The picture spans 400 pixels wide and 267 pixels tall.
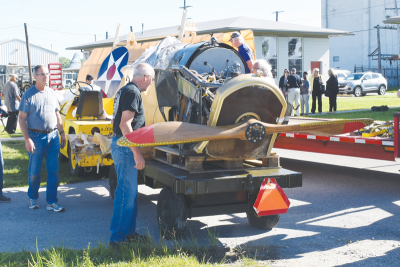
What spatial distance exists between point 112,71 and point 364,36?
47.5 metres

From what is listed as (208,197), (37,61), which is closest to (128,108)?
(208,197)

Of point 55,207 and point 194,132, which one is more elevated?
point 194,132

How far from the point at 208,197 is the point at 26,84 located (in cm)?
3211

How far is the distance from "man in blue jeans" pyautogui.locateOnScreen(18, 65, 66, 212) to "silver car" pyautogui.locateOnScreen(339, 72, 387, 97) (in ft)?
98.4

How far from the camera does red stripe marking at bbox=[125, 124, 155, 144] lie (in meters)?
4.15

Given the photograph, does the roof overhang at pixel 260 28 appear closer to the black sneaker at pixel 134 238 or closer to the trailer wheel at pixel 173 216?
the trailer wheel at pixel 173 216

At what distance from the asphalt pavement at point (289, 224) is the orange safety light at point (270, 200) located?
1.39ft

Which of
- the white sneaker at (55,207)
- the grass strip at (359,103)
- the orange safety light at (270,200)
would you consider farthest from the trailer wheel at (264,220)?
the grass strip at (359,103)

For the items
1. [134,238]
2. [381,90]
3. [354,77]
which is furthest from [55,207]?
[381,90]

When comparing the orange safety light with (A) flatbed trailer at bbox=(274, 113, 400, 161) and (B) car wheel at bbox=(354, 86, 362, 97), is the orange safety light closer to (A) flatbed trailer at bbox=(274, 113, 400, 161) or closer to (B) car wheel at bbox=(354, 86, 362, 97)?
(A) flatbed trailer at bbox=(274, 113, 400, 161)

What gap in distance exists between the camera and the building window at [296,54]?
109ft

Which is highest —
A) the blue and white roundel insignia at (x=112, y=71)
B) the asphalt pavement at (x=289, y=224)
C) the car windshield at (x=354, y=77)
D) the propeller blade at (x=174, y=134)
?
the blue and white roundel insignia at (x=112, y=71)

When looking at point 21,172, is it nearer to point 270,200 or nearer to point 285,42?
point 270,200

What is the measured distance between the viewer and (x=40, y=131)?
619 cm
